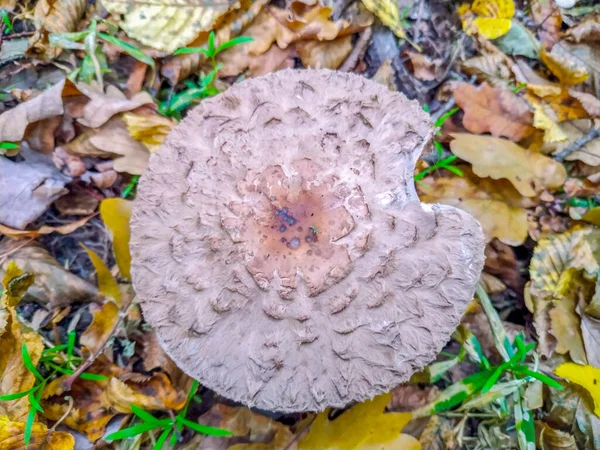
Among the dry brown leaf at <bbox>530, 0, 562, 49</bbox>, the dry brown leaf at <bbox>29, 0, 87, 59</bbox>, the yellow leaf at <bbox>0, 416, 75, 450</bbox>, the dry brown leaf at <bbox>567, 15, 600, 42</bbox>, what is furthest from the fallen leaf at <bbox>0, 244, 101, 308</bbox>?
the dry brown leaf at <bbox>567, 15, 600, 42</bbox>

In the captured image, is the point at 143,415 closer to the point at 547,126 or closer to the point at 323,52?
the point at 323,52

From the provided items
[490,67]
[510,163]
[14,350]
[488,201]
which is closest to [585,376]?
[488,201]

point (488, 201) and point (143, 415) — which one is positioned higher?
point (488, 201)

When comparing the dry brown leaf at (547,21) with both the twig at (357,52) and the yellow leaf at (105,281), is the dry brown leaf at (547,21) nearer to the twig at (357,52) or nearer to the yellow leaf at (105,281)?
the twig at (357,52)

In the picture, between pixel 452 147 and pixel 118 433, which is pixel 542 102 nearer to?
pixel 452 147

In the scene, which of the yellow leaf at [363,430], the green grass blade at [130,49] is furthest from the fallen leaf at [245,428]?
the green grass blade at [130,49]

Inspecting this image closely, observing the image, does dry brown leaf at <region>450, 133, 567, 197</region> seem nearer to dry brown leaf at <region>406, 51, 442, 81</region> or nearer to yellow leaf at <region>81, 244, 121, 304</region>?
dry brown leaf at <region>406, 51, 442, 81</region>

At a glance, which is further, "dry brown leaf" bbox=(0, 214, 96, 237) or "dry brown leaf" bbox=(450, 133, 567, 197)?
"dry brown leaf" bbox=(450, 133, 567, 197)

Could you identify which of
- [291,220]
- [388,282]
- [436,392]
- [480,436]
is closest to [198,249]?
[291,220]
